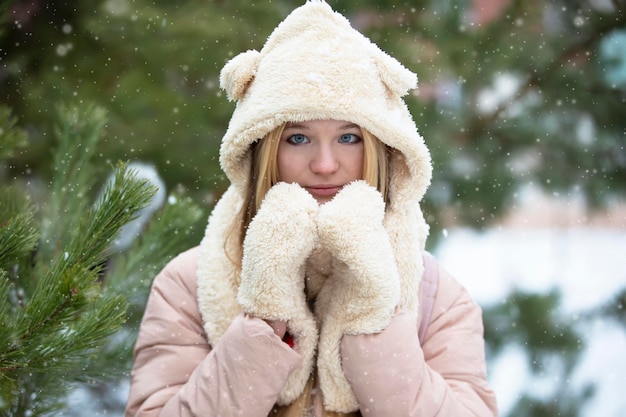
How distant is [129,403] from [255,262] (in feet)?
1.31

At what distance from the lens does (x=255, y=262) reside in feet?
4.13

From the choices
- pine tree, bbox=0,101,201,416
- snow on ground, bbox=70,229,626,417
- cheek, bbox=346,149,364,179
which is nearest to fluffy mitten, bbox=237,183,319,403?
cheek, bbox=346,149,364,179

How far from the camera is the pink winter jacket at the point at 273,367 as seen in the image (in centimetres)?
125

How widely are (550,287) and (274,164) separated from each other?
218cm

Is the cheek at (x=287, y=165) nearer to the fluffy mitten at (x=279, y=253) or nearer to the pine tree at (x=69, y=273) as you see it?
the fluffy mitten at (x=279, y=253)

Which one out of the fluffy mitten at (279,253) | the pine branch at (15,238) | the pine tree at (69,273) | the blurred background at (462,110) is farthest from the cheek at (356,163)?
the blurred background at (462,110)

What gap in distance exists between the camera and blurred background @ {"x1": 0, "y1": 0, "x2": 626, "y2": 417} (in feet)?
8.05

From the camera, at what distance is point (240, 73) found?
139 centimetres

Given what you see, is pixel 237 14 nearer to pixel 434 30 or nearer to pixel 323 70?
pixel 434 30

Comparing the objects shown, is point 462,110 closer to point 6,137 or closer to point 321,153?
point 321,153

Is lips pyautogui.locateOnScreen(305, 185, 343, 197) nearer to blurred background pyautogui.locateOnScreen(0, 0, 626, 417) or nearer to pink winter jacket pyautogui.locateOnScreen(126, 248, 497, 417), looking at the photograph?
pink winter jacket pyautogui.locateOnScreen(126, 248, 497, 417)

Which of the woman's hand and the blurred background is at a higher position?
the blurred background

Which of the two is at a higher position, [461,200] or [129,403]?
[461,200]

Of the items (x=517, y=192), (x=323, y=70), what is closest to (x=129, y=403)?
(x=323, y=70)
